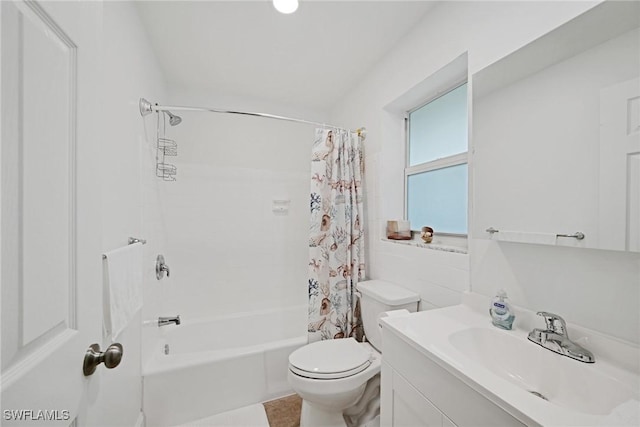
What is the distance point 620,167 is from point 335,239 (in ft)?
4.75

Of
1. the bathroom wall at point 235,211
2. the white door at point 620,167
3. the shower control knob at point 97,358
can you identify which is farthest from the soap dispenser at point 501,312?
the bathroom wall at point 235,211

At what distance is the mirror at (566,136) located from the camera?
720mm

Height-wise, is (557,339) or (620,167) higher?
(620,167)

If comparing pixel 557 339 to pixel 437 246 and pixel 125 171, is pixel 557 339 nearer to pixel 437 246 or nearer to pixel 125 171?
pixel 437 246

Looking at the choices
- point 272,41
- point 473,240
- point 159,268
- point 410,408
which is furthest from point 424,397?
point 272,41

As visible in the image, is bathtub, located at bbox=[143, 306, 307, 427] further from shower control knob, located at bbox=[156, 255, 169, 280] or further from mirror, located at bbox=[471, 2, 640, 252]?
mirror, located at bbox=[471, 2, 640, 252]

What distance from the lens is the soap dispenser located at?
98 centimetres

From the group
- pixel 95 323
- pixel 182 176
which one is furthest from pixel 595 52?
pixel 182 176

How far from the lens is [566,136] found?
2.80 feet

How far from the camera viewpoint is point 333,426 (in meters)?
1.40

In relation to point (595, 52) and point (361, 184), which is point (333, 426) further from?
point (595, 52)

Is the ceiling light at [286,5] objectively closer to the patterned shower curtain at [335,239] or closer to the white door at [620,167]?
the patterned shower curtain at [335,239]

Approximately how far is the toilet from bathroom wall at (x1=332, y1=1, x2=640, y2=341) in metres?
0.18

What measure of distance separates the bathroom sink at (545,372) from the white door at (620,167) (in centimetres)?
37
